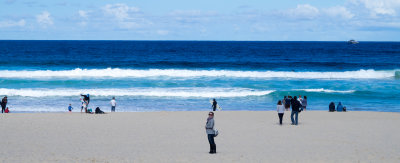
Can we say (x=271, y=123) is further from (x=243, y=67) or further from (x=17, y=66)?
(x=17, y=66)

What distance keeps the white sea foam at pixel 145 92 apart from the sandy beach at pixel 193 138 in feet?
25.2

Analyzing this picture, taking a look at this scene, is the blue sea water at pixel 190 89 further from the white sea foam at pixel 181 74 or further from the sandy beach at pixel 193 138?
the sandy beach at pixel 193 138

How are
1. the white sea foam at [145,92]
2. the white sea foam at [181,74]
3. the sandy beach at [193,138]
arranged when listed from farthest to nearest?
the white sea foam at [181,74]
the white sea foam at [145,92]
the sandy beach at [193,138]

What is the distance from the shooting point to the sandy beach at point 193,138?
11758 mm

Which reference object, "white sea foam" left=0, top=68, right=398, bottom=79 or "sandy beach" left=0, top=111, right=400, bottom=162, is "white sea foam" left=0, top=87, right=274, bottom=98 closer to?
"sandy beach" left=0, top=111, right=400, bottom=162

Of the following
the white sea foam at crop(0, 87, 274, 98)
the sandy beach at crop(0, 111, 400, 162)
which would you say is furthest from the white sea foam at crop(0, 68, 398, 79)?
the sandy beach at crop(0, 111, 400, 162)

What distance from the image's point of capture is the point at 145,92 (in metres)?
29.7

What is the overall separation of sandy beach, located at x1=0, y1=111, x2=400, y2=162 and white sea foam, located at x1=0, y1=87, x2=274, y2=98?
7.67 meters

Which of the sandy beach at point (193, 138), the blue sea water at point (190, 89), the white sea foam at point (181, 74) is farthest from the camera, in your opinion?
the white sea foam at point (181, 74)

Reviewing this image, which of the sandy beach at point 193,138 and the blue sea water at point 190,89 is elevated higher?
the blue sea water at point 190,89

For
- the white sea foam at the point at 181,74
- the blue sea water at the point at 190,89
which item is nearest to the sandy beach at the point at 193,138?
the blue sea water at the point at 190,89

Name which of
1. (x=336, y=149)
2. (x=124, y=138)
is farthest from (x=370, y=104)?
(x=124, y=138)

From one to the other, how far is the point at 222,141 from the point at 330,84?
23.0 metres

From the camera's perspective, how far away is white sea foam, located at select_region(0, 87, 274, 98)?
28359mm
